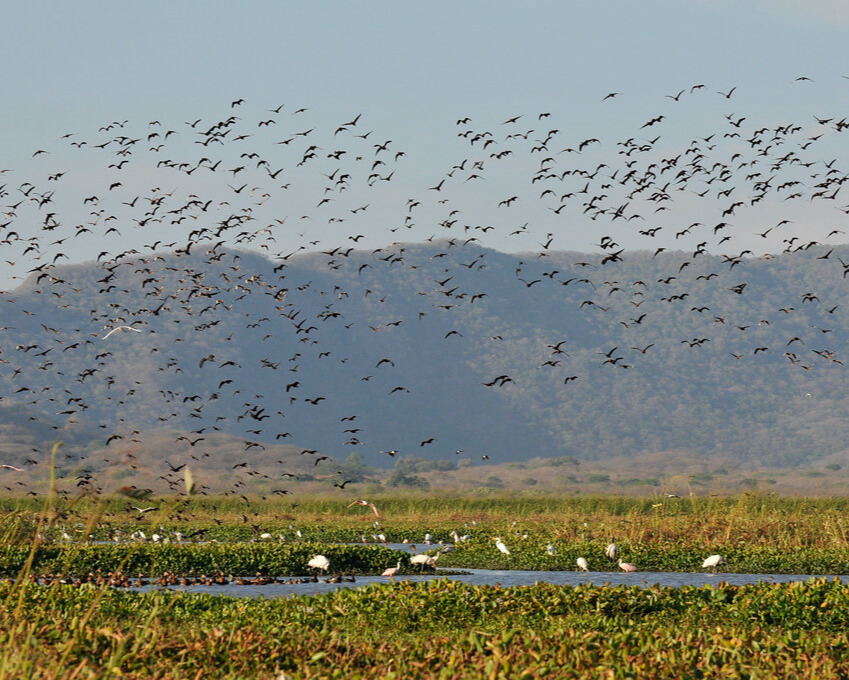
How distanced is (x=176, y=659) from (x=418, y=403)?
163 metres

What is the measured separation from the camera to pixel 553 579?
1146 inches

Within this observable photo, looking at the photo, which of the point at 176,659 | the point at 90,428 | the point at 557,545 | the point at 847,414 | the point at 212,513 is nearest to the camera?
the point at 176,659

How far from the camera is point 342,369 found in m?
180

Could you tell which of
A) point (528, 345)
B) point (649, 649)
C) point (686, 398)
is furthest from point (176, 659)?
point (528, 345)

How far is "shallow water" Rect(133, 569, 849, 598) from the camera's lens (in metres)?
26.6

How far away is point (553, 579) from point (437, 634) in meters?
13.5

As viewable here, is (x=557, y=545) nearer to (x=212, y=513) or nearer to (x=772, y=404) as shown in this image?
(x=212, y=513)

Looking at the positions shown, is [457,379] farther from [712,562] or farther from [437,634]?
[437,634]

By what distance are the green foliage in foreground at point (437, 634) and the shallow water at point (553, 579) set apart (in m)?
7.89

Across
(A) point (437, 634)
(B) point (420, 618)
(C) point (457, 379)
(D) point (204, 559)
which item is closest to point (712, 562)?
(D) point (204, 559)

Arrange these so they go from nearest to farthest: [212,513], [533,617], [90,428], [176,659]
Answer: [176,659], [533,617], [212,513], [90,428]

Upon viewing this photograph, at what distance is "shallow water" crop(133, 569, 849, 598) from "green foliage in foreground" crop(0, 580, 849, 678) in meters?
7.89

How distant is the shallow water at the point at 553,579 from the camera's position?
87.3ft

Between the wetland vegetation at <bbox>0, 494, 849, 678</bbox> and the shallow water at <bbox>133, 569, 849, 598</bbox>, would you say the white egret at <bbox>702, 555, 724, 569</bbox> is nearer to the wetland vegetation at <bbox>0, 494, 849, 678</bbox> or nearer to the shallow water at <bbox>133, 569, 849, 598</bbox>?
the shallow water at <bbox>133, 569, 849, 598</bbox>
